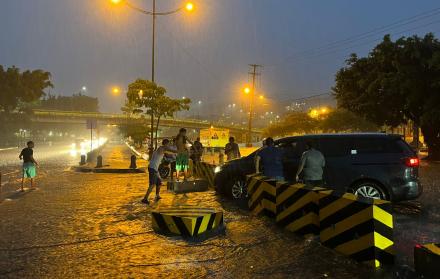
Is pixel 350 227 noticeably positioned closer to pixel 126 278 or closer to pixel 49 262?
pixel 126 278

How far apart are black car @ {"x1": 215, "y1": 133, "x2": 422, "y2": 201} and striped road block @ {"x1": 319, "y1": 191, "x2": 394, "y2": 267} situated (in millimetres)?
3616

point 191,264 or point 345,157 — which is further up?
point 345,157

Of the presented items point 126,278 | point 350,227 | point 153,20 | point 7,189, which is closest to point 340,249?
point 350,227

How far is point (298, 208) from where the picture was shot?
829cm

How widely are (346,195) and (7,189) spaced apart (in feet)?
40.5

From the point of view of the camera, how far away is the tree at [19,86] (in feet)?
239

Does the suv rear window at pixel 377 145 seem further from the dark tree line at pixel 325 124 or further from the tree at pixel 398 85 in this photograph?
the dark tree line at pixel 325 124

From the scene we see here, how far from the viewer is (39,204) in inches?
481

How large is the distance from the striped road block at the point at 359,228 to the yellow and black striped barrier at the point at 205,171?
9.25m

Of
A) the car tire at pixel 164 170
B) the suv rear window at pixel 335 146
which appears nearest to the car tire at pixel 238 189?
the suv rear window at pixel 335 146

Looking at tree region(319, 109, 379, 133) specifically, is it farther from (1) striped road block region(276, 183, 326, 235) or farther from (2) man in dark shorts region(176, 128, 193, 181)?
(1) striped road block region(276, 183, 326, 235)

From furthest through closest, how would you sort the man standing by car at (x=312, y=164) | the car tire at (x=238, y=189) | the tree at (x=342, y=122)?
the tree at (x=342, y=122), the car tire at (x=238, y=189), the man standing by car at (x=312, y=164)

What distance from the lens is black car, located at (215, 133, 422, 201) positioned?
34.2 feet

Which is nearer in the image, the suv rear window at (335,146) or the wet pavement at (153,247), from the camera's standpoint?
the wet pavement at (153,247)
